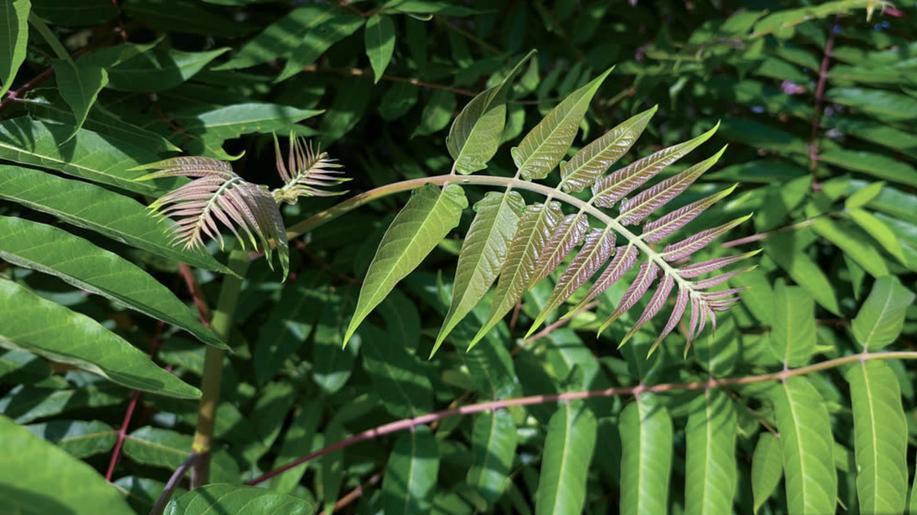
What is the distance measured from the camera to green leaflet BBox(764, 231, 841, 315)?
135 cm

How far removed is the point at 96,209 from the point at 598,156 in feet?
1.80

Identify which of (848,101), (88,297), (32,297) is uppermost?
(848,101)

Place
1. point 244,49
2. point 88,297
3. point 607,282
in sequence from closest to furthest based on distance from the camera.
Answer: point 607,282 → point 244,49 → point 88,297

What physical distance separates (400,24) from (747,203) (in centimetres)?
81

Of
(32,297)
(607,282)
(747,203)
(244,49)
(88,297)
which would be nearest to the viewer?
(32,297)

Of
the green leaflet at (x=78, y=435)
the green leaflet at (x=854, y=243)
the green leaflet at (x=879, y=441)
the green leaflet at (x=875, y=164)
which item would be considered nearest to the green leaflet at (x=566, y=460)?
the green leaflet at (x=879, y=441)

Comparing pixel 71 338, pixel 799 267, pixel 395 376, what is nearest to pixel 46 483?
pixel 71 338

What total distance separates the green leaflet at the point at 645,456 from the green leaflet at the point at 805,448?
164 millimetres

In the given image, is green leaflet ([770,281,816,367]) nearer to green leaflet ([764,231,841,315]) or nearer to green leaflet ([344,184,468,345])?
green leaflet ([764,231,841,315])

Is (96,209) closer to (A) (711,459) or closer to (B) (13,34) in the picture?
(B) (13,34)

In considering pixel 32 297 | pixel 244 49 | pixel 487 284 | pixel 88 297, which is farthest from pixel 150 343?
pixel 487 284

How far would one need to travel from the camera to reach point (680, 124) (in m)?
1.72

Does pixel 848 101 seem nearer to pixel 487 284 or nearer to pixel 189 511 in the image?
pixel 487 284

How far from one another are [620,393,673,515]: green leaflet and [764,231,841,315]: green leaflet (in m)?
0.41
